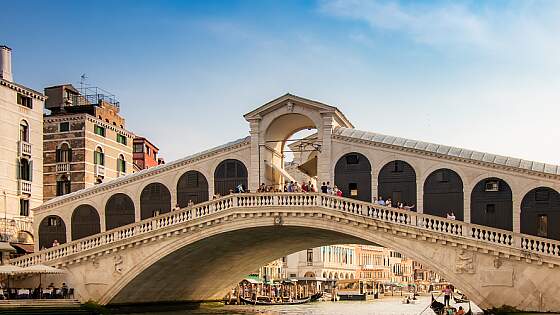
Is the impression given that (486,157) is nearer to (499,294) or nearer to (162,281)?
(499,294)

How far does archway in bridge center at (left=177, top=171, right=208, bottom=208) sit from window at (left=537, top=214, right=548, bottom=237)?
15.8 m

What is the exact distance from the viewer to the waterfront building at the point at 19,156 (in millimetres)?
43500

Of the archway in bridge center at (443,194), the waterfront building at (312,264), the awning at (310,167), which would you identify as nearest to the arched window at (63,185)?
the awning at (310,167)

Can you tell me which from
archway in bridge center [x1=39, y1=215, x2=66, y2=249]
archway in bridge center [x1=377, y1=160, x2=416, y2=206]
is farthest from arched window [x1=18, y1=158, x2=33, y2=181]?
archway in bridge center [x1=377, y1=160, x2=416, y2=206]

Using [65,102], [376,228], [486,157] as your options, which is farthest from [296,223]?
[65,102]

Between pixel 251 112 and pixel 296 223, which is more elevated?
pixel 251 112

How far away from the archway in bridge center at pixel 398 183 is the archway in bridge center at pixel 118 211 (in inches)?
509

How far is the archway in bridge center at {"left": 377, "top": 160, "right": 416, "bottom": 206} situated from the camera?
3853 cm

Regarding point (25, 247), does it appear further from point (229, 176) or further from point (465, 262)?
point (465, 262)

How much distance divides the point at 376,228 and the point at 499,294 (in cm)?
560

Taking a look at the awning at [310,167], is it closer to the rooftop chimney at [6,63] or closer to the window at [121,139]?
the window at [121,139]

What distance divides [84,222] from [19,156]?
5148mm

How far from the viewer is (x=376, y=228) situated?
115ft

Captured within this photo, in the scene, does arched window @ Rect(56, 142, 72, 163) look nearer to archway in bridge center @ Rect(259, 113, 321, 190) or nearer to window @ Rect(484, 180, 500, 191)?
archway in bridge center @ Rect(259, 113, 321, 190)
